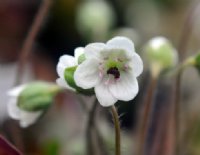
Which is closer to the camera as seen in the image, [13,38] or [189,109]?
[189,109]

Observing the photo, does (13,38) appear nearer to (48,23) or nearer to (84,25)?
(48,23)

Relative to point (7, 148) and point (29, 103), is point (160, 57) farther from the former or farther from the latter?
point (7, 148)

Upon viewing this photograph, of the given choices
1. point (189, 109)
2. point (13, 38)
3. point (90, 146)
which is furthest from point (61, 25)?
point (90, 146)

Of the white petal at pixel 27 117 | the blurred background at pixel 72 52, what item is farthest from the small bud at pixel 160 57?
the white petal at pixel 27 117

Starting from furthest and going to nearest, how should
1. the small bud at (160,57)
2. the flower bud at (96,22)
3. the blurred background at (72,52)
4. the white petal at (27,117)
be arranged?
1. the flower bud at (96,22)
2. the blurred background at (72,52)
3. the small bud at (160,57)
4. the white petal at (27,117)

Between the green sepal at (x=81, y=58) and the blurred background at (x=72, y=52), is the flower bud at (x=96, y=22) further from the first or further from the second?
the green sepal at (x=81, y=58)
